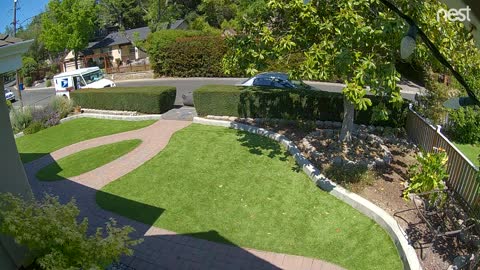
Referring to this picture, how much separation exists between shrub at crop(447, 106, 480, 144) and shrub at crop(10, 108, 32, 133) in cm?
1741

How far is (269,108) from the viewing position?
1290 centimetres

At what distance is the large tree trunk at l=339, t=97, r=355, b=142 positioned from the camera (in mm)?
9836

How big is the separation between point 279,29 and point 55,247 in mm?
7453

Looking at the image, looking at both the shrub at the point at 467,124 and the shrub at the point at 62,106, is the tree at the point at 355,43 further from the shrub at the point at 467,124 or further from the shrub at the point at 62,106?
the shrub at the point at 62,106

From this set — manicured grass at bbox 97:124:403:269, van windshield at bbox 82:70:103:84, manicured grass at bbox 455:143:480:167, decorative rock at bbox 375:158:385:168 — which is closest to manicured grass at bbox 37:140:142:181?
manicured grass at bbox 97:124:403:269

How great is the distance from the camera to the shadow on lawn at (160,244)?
6.30 meters

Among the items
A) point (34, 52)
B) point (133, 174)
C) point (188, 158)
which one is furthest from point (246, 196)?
point (34, 52)

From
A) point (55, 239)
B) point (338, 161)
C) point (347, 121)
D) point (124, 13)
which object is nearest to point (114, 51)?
point (124, 13)

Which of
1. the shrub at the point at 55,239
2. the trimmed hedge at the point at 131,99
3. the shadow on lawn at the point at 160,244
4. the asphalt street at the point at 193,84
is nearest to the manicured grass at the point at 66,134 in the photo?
the trimmed hedge at the point at 131,99

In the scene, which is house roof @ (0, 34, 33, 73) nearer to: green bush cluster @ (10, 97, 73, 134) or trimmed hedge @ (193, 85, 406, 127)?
trimmed hedge @ (193, 85, 406, 127)

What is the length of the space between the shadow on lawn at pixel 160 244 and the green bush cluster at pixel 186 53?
64.4ft

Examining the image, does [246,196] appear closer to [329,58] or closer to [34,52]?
[329,58]

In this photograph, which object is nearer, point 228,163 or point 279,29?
point 279,29

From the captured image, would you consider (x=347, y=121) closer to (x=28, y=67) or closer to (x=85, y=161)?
(x=85, y=161)
